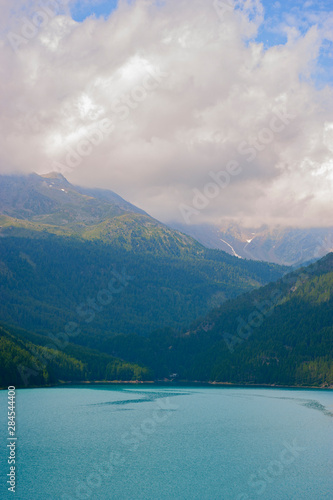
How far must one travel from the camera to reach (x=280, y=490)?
83312 mm

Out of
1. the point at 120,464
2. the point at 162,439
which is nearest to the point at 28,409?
the point at 162,439

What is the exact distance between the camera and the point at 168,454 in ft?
347

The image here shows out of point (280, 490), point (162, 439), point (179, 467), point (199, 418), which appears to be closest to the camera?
point (280, 490)

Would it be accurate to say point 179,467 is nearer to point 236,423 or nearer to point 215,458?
point 215,458

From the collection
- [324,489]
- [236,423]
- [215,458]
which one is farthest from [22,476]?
[236,423]

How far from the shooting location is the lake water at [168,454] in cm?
8206

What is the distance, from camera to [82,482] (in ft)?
278

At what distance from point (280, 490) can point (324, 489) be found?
754cm

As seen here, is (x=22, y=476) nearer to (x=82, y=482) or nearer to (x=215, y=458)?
(x=82, y=482)

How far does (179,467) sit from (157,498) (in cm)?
1843

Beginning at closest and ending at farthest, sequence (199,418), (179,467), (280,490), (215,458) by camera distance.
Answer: (280,490), (179,467), (215,458), (199,418)

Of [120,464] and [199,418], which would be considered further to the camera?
[199,418]

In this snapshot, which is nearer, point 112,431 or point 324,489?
point 324,489

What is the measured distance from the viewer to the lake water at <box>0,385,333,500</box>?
82062 millimetres
